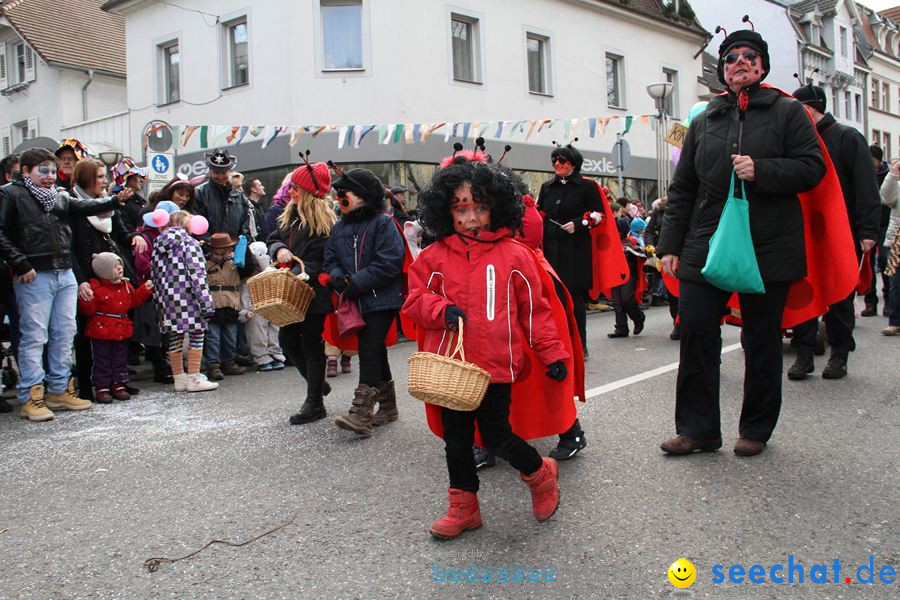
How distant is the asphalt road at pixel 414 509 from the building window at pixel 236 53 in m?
16.0

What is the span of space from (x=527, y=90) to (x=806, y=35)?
28320 mm

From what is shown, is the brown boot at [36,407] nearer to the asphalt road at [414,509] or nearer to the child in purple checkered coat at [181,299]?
the asphalt road at [414,509]

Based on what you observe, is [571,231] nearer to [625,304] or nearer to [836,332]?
[836,332]

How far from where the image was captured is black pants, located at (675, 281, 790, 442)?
4.27 meters

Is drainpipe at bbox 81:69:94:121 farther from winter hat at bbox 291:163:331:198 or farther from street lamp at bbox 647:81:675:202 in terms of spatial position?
winter hat at bbox 291:163:331:198

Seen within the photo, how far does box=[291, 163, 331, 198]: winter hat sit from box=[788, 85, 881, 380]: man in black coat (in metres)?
3.26

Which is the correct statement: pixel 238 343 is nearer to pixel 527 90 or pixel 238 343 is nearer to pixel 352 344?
pixel 352 344

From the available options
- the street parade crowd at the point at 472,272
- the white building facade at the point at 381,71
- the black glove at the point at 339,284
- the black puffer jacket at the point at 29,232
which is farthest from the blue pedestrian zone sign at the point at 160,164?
the black glove at the point at 339,284

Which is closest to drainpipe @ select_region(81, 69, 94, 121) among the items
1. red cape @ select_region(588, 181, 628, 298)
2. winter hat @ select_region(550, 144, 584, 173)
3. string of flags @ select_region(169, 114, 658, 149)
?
string of flags @ select_region(169, 114, 658, 149)

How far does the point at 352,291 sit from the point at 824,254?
270 cm

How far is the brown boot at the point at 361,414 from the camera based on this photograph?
499 centimetres

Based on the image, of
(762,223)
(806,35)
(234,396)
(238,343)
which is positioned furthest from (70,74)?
(806,35)

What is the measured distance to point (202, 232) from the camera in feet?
25.4

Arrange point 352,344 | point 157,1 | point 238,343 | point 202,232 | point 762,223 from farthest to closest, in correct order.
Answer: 1. point 157,1
2. point 238,343
3. point 202,232
4. point 352,344
5. point 762,223
